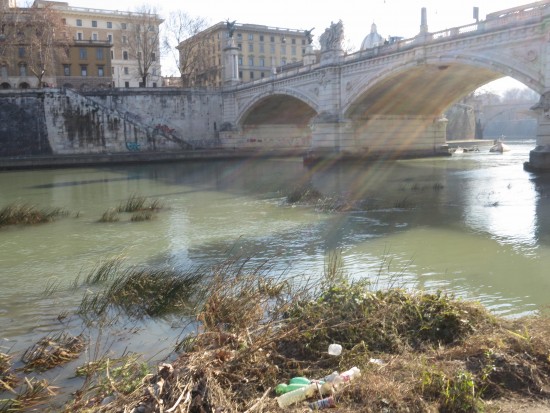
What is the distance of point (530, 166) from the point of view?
71.4 feet

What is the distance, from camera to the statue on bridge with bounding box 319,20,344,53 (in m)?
30.9

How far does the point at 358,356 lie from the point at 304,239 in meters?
5.89

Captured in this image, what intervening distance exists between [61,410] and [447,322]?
3.04m

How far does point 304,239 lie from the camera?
9789 millimetres

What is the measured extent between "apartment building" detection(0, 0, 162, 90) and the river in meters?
35.9

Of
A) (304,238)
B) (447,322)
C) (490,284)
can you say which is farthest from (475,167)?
(447,322)

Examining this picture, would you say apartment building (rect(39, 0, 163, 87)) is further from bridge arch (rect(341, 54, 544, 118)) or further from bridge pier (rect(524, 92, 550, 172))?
bridge pier (rect(524, 92, 550, 172))

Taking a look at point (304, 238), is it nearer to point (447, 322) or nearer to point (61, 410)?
point (447, 322)

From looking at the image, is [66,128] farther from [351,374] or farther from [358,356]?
[351,374]

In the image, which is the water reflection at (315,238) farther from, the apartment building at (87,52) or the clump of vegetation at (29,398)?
the apartment building at (87,52)

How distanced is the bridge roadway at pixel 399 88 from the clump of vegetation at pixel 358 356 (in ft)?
58.8

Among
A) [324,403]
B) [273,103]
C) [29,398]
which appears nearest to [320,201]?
[29,398]

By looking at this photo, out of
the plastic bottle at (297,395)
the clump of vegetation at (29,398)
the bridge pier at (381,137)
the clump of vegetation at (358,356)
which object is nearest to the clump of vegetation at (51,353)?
the clump of vegetation at (29,398)

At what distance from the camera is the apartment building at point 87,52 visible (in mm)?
51406
